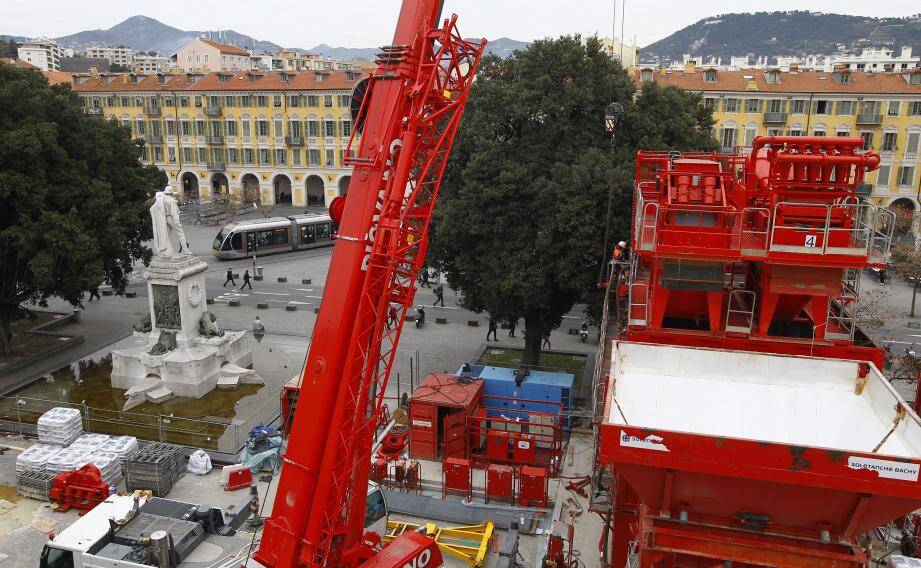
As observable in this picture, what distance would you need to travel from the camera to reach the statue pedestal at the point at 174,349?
2291 centimetres

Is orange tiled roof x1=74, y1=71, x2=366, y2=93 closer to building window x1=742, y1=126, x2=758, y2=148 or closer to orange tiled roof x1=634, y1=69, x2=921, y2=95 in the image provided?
orange tiled roof x1=634, y1=69, x2=921, y2=95

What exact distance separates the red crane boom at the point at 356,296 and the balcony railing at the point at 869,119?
5220 cm

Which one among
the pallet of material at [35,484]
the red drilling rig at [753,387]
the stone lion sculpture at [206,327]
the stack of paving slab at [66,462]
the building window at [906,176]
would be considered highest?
the building window at [906,176]

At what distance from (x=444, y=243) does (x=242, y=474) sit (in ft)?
30.7

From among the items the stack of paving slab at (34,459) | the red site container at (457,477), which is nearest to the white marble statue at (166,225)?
the stack of paving slab at (34,459)

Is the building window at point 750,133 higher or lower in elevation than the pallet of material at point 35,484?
higher

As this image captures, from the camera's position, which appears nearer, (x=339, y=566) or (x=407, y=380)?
(x=339, y=566)

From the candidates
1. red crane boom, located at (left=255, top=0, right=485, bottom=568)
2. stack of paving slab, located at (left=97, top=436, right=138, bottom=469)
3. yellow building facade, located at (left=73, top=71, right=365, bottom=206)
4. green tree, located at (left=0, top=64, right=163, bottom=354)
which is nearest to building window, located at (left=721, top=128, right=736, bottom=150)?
yellow building facade, located at (left=73, top=71, right=365, bottom=206)

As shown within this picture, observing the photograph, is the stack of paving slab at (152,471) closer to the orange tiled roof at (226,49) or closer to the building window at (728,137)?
the building window at (728,137)

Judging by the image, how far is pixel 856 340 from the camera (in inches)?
555

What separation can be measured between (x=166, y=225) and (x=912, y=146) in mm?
52700

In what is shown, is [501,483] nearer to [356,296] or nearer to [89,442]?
[356,296]

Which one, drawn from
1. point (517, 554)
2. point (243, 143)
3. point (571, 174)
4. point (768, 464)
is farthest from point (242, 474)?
point (243, 143)

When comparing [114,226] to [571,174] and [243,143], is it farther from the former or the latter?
[243,143]
